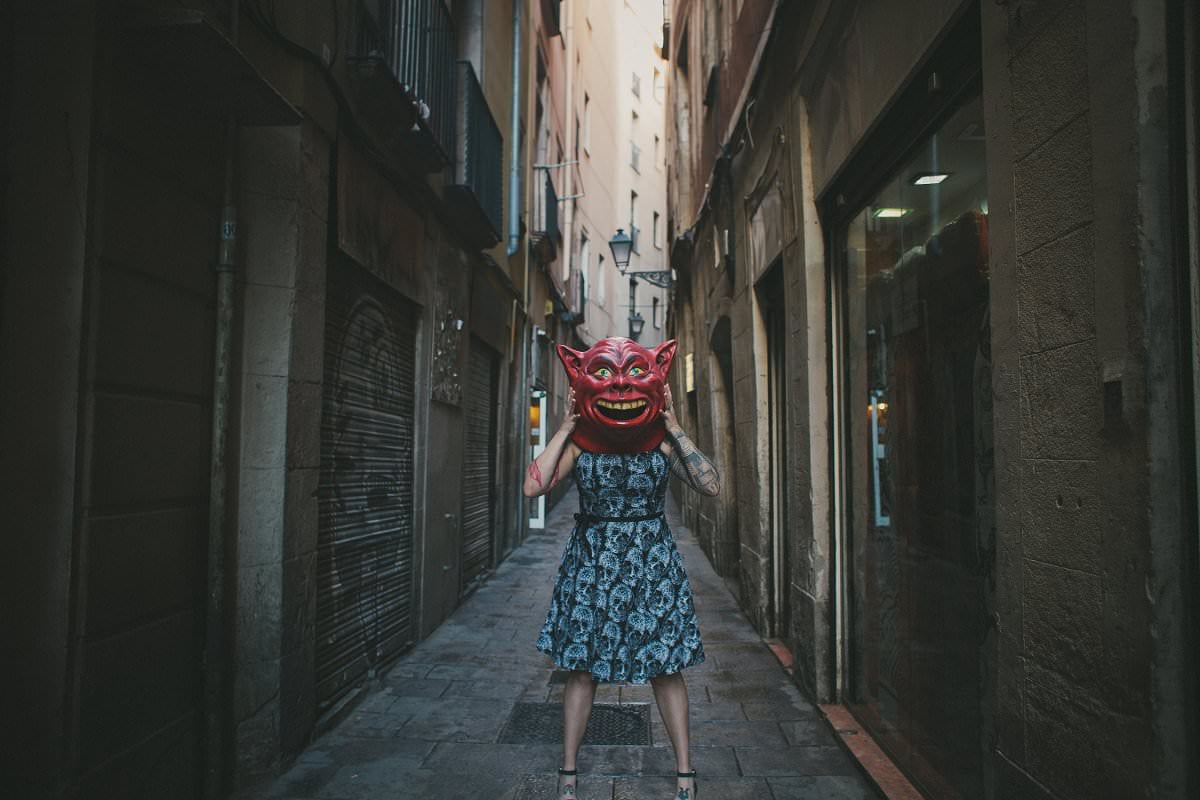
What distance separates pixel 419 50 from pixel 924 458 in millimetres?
4655

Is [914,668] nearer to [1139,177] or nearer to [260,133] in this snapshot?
[1139,177]

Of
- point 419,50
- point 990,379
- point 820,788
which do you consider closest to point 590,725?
point 820,788

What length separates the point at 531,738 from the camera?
4242 mm

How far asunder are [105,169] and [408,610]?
4.06 m

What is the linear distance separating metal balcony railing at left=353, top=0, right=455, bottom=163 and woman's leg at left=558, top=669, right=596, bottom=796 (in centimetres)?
362

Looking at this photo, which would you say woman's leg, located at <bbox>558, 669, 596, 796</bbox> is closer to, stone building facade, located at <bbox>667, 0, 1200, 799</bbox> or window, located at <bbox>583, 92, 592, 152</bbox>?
stone building facade, located at <bbox>667, 0, 1200, 799</bbox>

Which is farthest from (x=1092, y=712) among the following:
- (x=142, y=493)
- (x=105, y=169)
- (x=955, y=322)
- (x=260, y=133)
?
(x=260, y=133)

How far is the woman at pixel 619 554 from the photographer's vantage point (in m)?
3.23

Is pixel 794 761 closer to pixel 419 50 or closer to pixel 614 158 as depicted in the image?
pixel 419 50

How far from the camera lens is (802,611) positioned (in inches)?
195

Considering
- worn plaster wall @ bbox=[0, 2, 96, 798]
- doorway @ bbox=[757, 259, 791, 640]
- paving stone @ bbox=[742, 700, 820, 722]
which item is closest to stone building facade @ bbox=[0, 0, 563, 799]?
worn plaster wall @ bbox=[0, 2, 96, 798]

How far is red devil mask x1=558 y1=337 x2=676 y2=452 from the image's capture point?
126 inches

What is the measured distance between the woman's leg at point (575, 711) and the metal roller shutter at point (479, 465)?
4.70 m

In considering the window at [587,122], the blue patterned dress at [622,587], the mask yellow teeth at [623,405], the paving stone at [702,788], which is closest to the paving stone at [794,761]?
the paving stone at [702,788]
